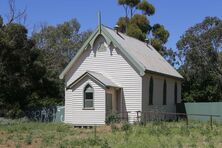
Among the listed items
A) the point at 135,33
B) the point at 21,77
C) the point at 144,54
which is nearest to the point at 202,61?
the point at 135,33

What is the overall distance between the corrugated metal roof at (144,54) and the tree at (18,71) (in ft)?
32.1

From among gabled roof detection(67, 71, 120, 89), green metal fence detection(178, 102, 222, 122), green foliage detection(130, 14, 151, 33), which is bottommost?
green metal fence detection(178, 102, 222, 122)

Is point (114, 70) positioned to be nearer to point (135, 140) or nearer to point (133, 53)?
point (133, 53)

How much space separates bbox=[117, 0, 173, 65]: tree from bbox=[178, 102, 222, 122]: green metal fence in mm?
14672

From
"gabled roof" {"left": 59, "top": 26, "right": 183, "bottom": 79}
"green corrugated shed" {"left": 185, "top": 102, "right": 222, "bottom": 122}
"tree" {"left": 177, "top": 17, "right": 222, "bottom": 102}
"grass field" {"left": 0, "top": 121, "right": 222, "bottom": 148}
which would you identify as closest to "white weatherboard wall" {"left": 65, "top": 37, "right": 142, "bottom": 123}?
"gabled roof" {"left": 59, "top": 26, "right": 183, "bottom": 79}

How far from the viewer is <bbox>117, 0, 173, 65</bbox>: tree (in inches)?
2344

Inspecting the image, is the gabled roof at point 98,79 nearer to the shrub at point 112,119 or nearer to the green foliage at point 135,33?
the shrub at point 112,119

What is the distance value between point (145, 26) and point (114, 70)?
2280 centimetres

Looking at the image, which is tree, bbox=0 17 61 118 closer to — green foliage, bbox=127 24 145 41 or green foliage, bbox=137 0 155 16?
green foliage, bbox=127 24 145 41

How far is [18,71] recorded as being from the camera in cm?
4622

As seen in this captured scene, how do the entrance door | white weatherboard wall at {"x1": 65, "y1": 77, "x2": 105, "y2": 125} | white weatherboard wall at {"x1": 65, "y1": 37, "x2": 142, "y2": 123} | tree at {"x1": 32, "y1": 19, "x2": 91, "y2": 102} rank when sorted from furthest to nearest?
tree at {"x1": 32, "y1": 19, "x2": 91, "y2": 102} → white weatherboard wall at {"x1": 65, "y1": 37, "x2": 142, "y2": 123} → the entrance door → white weatherboard wall at {"x1": 65, "y1": 77, "x2": 105, "y2": 125}

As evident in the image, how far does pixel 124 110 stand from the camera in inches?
1470

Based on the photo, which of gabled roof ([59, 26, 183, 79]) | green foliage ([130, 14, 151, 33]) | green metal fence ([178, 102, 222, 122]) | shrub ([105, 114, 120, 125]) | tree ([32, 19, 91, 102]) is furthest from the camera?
tree ([32, 19, 91, 102])

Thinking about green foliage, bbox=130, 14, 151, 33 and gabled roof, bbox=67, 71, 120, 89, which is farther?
green foliage, bbox=130, 14, 151, 33
